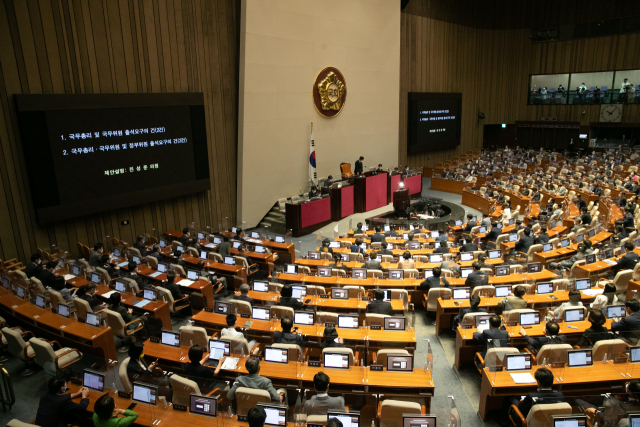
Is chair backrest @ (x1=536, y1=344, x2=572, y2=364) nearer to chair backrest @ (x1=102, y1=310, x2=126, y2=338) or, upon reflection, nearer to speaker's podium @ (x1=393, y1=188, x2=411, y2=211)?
chair backrest @ (x1=102, y1=310, x2=126, y2=338)

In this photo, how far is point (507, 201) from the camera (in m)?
16.9

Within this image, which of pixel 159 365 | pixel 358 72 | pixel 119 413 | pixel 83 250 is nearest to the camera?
pixel 119 413

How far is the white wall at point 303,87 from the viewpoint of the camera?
15.4 metres

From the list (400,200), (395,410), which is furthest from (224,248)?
(400,200)

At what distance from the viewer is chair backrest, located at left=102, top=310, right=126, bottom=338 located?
24.2 feet

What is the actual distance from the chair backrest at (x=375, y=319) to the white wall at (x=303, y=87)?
9.98 m

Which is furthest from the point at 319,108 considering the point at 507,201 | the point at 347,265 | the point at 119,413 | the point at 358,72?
the point at 119,413

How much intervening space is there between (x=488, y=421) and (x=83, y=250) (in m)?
10.6

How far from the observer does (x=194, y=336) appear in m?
6.30

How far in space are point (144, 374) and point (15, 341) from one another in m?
2.69

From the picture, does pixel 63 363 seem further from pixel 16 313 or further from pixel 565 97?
pixel 565 97

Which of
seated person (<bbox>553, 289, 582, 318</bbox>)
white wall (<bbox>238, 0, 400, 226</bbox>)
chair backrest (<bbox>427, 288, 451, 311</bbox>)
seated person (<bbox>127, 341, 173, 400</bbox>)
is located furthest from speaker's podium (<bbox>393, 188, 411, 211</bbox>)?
seated person (<bbox>127, 341, 173, 400</bbox>)

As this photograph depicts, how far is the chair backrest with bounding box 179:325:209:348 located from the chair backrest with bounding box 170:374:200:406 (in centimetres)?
125

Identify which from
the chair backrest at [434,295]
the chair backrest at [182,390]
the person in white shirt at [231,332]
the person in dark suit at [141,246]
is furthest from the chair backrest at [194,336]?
the person in dark suit at [141,246]
